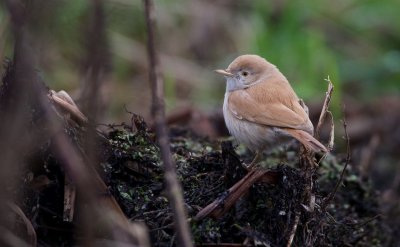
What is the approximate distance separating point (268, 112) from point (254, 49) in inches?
158

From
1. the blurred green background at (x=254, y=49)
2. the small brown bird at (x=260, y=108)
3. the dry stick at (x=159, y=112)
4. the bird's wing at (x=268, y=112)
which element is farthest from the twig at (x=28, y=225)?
the blurred green background at (x=254, y=49)

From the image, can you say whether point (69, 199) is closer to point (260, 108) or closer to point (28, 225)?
point (28, 225)

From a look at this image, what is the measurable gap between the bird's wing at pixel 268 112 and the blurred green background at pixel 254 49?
7.40ft

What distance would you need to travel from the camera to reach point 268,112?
473 cm

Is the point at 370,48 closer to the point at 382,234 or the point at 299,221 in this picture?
the point at 382,234

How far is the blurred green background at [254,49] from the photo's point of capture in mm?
8367

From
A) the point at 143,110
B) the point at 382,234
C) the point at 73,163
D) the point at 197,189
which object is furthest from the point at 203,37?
the point at 73,163

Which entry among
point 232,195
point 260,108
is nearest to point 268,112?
point 260,108

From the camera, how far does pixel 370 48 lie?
10.1m

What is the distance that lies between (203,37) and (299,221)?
Answer: 718 cm

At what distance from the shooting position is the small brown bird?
14.9 ft

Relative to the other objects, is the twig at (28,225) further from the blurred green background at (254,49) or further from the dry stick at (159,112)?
the blurred green background at (254,49)

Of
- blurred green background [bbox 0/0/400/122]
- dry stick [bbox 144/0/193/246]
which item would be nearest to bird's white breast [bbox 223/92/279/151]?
dry stick [bbox 144/0/193/246]

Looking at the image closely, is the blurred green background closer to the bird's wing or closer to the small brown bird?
the small brown bird
